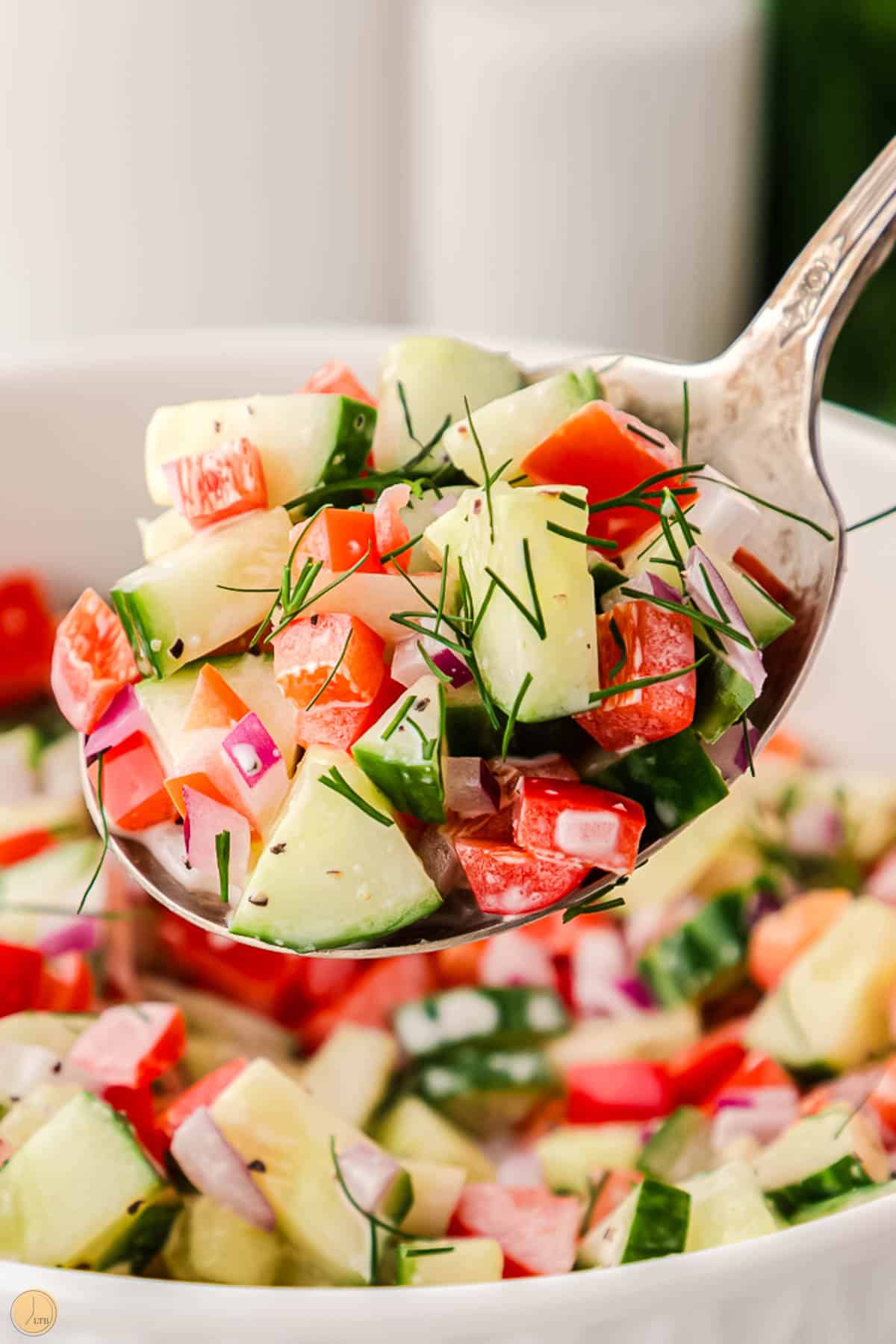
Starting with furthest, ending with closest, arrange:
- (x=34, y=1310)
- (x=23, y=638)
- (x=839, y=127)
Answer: (x=839, y=127) < (x=23, y=638) < (x=34, y=1310)

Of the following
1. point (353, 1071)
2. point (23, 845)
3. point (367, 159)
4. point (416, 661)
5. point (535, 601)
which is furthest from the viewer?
point (367, 159)

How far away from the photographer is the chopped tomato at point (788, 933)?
174cm

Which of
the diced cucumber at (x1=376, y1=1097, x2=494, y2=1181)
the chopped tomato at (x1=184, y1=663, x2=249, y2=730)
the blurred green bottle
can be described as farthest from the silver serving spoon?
the blurred green bottle

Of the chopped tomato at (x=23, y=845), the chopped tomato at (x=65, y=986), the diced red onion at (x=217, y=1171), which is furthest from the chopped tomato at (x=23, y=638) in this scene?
the diced red onion at (x=217, y=1171)

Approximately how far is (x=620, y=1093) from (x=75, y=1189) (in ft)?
2.14

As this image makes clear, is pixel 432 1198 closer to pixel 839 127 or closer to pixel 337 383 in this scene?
Answer: pixel 337 383

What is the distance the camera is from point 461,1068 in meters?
1.76

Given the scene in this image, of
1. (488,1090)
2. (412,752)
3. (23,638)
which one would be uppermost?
(412,752)

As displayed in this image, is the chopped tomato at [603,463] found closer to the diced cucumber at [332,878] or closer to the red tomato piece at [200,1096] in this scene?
the diced cucumber at [332,878]

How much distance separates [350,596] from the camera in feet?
3.98

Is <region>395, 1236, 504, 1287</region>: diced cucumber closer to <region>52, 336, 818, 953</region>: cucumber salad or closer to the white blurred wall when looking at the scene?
<region>52, 336, 818, 953</region>: cucumber salad

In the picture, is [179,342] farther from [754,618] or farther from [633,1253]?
[633,1253]

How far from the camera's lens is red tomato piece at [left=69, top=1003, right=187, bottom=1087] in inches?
58.7

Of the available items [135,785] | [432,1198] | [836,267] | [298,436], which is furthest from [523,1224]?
[836,267]
